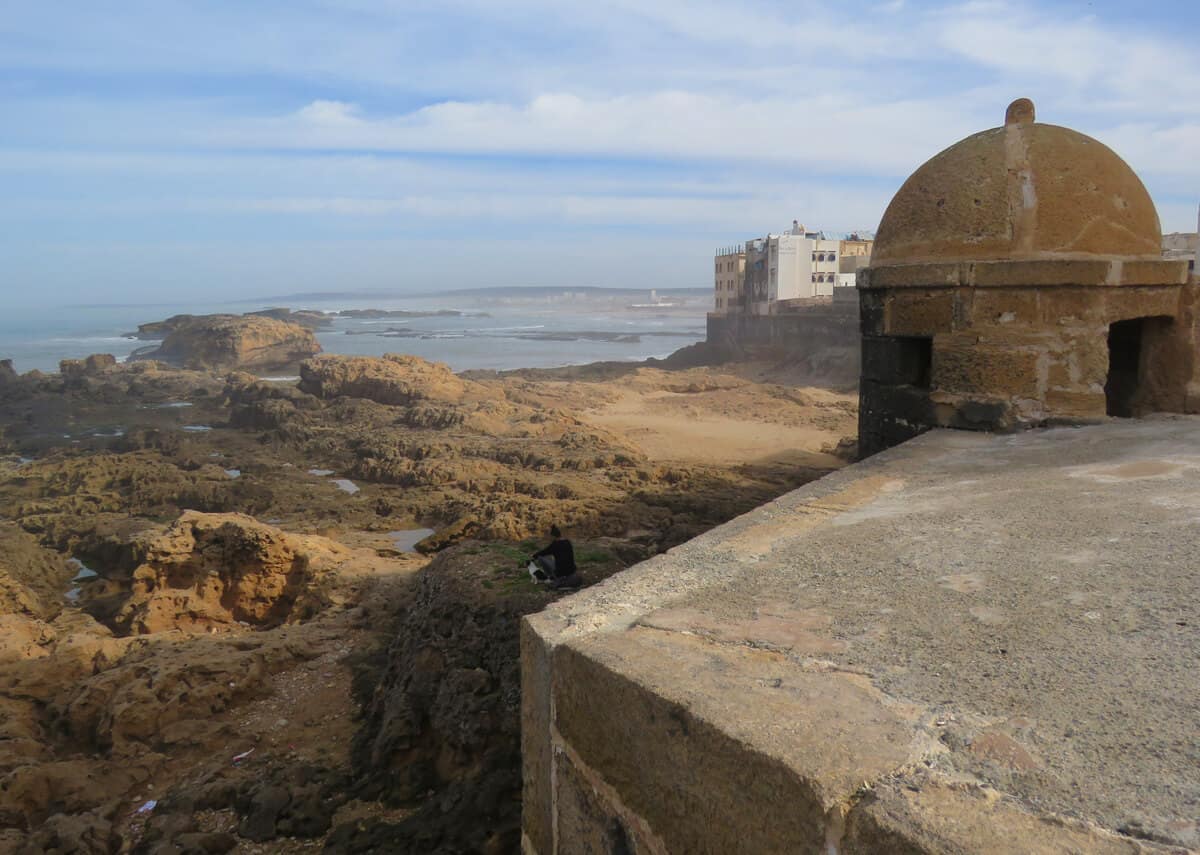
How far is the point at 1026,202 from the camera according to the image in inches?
212

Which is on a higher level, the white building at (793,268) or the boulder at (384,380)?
the white building at (793,268)

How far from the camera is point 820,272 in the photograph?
37.7 meters

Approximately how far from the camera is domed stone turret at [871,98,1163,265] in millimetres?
5359

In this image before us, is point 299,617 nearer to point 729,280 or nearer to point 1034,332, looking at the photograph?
point 1034,332

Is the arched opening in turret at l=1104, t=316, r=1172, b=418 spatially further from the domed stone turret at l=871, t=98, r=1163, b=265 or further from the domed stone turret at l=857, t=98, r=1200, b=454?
the domed stone turret at l=871, t=98, r=1163, b=265

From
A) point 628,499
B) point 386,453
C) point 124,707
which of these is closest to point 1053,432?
point 124,707

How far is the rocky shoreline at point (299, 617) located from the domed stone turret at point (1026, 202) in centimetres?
345

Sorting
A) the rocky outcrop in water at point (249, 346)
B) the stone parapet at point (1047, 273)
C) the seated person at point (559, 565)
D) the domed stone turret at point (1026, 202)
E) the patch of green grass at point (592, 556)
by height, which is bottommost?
the patch of green grass at point (592, 556)

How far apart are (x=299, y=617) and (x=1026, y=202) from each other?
24.2 ft

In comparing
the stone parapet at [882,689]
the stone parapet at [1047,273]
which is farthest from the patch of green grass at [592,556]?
the stone parapet at [882,689]

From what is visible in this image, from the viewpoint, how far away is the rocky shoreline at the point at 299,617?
515 cm

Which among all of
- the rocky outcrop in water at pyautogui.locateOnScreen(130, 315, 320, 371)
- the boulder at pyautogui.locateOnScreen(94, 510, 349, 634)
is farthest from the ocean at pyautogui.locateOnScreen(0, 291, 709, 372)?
the boulder at pyautogui.locateOnScreen(94, 510, 349, 634)

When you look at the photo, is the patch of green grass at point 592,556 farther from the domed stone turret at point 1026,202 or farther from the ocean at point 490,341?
the ocean at point 490,341

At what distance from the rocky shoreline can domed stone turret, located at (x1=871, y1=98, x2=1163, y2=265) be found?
3449mm
